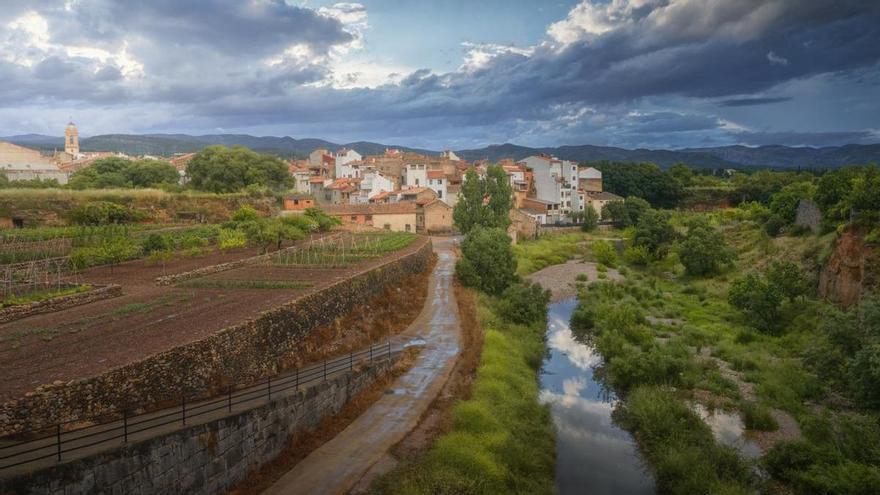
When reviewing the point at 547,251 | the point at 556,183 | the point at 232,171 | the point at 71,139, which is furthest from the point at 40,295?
the point at 71,139

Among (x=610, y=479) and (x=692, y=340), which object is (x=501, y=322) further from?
(x=610, y=479)

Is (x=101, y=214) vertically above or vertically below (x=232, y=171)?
below

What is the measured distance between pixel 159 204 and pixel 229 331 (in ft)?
115

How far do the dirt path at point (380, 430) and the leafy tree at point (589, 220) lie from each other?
5207 cm

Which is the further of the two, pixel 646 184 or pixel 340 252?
pixel 646 184

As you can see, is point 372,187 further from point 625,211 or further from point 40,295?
point 40,295

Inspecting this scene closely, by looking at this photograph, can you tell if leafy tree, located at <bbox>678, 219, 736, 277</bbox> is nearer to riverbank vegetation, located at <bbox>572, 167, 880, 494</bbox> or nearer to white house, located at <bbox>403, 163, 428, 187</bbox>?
riverbank vegetation, located at <bbox>572, 167, 880, 494</bbox>

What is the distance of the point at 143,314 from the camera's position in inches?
850

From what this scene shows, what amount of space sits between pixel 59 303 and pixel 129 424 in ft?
41.1

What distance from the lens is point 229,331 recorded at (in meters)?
18.7

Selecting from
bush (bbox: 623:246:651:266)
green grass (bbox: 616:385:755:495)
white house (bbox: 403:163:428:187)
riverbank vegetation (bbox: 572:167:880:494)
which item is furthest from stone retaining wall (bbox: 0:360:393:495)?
white house (bbox: 403:163:428:187)

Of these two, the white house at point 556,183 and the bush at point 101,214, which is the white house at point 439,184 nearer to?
the white house at point 556,183

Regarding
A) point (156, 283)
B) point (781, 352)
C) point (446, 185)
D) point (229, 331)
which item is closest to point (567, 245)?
point (446, 185)

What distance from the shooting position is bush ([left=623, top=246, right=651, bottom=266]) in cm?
6075
